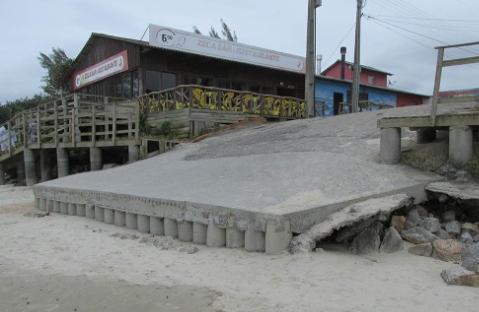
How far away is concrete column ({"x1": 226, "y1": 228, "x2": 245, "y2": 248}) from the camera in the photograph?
6.47 m

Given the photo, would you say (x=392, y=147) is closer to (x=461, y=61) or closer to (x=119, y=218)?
(x=461, y=61)

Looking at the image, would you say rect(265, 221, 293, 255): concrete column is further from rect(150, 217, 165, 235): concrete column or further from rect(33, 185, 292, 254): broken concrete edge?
rect(150, 217, 165, 235): concrete column

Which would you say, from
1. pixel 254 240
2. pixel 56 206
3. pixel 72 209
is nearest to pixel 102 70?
pixel 56 206

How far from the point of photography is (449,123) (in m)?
7.62

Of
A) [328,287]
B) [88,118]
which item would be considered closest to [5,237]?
[328,287]

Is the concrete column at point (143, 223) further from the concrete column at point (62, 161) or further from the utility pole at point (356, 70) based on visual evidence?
the utility pole at point (356, 70)

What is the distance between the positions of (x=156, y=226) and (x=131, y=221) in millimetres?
841

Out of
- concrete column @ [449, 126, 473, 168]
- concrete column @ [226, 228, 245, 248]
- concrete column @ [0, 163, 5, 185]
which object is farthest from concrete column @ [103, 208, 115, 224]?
concrete column @ [0, 163, 5, 185]

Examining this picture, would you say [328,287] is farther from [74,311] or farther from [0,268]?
[0,268]

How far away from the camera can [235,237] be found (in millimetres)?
6500

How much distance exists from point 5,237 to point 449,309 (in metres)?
7.88

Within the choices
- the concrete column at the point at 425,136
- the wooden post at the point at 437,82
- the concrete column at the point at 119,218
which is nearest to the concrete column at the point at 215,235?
the concrete column at the point at 119,218

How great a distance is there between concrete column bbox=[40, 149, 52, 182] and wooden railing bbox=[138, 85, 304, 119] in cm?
539

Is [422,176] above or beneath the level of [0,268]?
above
